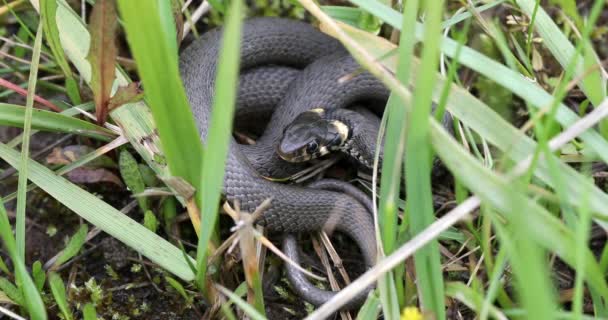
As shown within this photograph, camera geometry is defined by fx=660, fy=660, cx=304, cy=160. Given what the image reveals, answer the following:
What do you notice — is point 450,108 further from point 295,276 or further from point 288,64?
point 288,64

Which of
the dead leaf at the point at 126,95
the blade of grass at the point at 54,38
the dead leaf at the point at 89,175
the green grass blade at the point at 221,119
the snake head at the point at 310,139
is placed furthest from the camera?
the snake head at the point at 310,139

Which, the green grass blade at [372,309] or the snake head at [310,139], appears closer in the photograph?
the green grass blade at [372,309]

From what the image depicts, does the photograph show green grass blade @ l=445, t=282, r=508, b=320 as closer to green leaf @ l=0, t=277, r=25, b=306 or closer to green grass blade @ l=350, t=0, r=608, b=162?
green grass blade @ l=350, t=0, r=608, b=162

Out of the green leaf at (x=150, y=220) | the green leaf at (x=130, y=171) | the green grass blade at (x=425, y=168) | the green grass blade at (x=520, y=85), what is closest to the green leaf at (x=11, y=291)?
the green leaf at (x=150, y=220)

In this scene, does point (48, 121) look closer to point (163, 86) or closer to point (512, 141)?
point (163, 86)

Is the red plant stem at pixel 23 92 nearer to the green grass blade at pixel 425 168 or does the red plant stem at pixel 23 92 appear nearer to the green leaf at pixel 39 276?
the green leaf at pixel 39 276

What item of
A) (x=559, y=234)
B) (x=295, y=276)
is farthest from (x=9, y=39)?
(x=559, y=234)

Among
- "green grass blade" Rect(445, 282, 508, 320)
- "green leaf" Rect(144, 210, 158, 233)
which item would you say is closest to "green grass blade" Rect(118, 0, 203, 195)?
"green leaf" Rect(144, 210, 158, 233)
